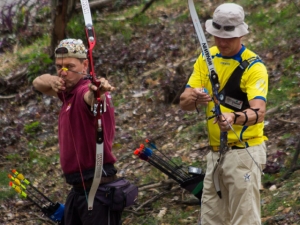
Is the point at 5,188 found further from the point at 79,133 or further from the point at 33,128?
the point at 79,133

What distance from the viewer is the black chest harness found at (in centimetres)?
466

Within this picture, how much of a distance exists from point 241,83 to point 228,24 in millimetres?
422

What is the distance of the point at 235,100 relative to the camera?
15.4 feet

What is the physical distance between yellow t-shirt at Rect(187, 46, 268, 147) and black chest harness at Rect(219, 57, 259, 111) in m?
0.02

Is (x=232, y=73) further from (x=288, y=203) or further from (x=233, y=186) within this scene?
(x=288, y=203)

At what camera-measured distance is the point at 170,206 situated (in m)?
6.66

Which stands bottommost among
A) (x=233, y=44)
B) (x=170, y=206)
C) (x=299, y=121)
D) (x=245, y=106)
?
(x=170, y=206)

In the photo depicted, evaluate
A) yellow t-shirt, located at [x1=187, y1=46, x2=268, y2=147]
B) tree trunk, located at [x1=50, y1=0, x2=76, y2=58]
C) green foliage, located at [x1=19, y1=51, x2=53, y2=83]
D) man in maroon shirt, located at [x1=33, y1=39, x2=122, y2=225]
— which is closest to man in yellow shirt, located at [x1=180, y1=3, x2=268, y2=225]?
yellow t-shirt, located at [x1=187, y1=46, x2=268, y2=147]

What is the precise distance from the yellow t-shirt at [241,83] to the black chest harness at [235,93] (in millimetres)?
24

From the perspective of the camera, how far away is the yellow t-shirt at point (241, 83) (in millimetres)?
4562

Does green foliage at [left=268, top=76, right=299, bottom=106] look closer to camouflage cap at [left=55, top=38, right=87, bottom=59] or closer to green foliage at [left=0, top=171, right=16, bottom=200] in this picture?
green foliage at [left=0, top=171, right=16, bottom=200]

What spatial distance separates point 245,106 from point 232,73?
25cm

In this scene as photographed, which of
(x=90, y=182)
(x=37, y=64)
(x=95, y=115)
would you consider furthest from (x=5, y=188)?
(x=95, y=115)

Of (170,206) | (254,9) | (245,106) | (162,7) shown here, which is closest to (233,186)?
(245,106)
